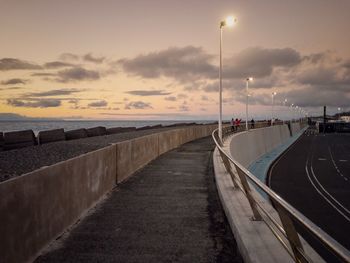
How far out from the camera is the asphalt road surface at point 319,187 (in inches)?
1133

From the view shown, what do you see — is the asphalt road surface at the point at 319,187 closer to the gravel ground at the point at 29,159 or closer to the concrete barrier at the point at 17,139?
the gravel ground at the point at 29,159

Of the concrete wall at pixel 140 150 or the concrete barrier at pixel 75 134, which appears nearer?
the concrete wall at pixel 140 150

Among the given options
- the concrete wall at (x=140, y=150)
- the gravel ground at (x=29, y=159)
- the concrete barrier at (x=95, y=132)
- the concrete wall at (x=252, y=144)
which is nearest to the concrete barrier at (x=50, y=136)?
the gravel ground at (x=29, y=159)

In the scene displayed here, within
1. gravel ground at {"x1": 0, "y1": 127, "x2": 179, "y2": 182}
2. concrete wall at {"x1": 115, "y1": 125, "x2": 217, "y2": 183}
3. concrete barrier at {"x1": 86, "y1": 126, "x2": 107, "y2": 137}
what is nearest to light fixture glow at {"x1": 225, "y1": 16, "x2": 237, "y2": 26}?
concrete wall at {"x1": 115, "y1": 125, "x2": 217, "y2": 183}

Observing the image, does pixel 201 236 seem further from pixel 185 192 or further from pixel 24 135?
pixel 24 135

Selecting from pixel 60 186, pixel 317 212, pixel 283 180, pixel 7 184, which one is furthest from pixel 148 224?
pixel 283 180

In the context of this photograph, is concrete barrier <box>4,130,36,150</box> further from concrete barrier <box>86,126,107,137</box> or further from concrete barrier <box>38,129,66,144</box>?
concrete barrier <box>86,126,107,137</box>

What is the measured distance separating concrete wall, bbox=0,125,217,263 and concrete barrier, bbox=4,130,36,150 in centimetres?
1236

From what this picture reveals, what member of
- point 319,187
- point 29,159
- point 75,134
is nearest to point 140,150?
point 29,159

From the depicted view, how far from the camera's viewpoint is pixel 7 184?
5.25 m

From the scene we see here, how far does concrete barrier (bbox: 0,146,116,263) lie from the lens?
17.1 feet

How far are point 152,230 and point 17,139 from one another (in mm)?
17453

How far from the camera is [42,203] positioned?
6348mm

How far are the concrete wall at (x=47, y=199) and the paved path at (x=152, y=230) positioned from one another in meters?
0.28
